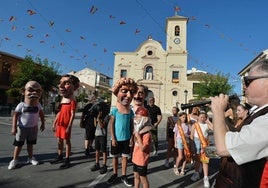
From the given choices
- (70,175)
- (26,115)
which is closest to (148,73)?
(26,115)

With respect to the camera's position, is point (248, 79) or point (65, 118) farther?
point (65, 118)

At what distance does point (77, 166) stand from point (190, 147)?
2602 mm

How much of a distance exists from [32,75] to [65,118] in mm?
24833

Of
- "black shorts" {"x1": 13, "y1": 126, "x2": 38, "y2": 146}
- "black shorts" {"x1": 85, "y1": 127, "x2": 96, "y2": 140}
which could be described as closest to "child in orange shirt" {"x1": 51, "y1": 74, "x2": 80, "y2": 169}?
"black shorts" {"x1": 13, "y1": 126, "x2": 38, "y2": 146}

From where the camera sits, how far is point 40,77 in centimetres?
2759

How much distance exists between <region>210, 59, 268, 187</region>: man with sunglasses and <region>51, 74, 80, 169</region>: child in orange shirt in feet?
12.9

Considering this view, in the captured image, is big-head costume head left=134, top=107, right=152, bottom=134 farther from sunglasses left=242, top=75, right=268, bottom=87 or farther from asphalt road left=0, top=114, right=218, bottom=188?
sunglasses left=242, top=75, right=268, bottom=87

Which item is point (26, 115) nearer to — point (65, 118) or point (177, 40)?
point (65, 118)

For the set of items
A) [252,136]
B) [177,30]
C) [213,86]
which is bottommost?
[252,136]

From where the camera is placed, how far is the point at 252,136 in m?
1.49

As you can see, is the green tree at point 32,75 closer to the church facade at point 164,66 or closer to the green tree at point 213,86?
the church facade at point 164,66

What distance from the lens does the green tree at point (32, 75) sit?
27266 millimetres

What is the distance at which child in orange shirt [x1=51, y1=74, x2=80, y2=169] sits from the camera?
500 centimetres

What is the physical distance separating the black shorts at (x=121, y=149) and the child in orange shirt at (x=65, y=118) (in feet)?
4.17
